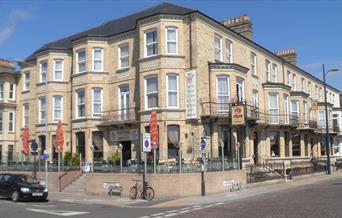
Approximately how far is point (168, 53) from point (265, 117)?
1193 cm

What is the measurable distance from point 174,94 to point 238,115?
4653mm

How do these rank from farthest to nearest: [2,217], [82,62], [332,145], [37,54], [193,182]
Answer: [332,145], [37,54], [82,62], [193,182], [2,217]

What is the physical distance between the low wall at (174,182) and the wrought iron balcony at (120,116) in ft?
19.6

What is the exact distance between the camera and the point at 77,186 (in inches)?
1099

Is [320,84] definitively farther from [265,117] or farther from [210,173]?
[210,173]

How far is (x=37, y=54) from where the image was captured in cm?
3734

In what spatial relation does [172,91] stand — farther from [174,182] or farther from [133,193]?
[133,193]

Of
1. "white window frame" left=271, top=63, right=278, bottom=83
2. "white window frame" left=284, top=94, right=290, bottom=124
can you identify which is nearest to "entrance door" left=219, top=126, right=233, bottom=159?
"white window frame" left=284, top=94, right=290, bottom=124

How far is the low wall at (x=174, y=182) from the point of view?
23.5 m

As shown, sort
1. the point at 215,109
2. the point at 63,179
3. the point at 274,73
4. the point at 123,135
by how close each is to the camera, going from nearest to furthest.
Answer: the point at 63,179
the point at 215,109
the point at 123,135
the point at 274,73

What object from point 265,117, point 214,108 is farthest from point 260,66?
point 214,108

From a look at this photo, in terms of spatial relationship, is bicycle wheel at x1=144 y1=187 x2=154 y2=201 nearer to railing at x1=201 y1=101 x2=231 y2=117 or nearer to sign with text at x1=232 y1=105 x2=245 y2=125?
sign with text at x1=232 y1=105 x2=245 y2=125

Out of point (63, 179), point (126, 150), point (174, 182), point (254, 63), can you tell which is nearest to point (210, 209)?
point (174, 182)

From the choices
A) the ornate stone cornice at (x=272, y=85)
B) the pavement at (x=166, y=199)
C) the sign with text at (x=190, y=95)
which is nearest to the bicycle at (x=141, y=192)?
the pavement at (x=166, y=199)
